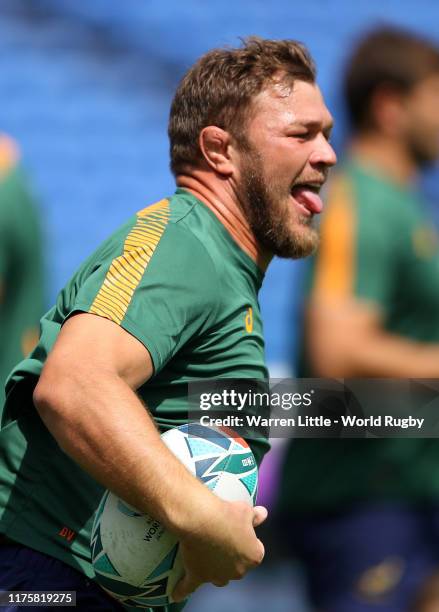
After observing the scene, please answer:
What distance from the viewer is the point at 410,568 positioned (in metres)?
4.79

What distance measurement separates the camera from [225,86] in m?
3.08

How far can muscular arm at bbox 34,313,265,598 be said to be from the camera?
2.44 metres

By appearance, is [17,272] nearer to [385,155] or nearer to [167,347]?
[385,155]

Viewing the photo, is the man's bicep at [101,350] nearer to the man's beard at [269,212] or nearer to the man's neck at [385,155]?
the man's beard at [269,212]

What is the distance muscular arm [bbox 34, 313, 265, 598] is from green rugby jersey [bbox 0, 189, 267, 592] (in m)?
0.15

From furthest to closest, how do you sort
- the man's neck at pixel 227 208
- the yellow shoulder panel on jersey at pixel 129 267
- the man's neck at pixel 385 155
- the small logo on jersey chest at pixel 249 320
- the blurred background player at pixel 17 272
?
the man's neck at pixel 385 155 < the blurred background player at pixel 17 272 < the man's neck at pixel 227 208 < the small logo on jersey chest at pixel 249 320 < the yellow shoulder panel on jersey at pixel 129 267

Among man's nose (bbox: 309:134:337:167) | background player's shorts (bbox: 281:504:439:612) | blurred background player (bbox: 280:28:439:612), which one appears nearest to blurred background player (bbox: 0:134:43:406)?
blurred background player (bbox: 280:28:439:612)

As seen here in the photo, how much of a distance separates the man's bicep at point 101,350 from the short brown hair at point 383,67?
2736mm

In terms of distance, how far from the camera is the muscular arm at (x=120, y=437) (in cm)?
244

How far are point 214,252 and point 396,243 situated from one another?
2091 millimetres

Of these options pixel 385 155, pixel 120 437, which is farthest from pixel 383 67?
pixel 120 437

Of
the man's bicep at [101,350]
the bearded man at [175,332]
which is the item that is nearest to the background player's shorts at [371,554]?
the bearded man at [175,332]

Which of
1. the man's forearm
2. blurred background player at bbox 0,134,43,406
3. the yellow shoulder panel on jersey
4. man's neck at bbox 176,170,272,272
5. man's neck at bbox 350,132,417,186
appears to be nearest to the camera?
the man's forearm

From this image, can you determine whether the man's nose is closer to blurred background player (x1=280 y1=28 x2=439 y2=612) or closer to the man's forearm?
the man's forearm
